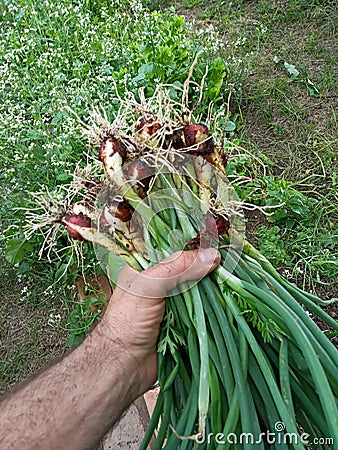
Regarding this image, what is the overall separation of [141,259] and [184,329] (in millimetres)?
211

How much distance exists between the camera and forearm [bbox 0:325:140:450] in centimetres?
118

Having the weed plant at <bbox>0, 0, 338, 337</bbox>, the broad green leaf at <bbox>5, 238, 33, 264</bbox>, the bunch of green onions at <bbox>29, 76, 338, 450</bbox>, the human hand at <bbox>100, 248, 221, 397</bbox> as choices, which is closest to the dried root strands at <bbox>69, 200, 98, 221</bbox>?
the bunch of green onions at <bbox>29, 76, 338, 450</bbox>

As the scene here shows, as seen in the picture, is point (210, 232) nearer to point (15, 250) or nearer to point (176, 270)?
point (176, 270)

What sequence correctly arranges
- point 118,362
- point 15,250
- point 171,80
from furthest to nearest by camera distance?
point 171,80 < point 15,250 < point 118,362

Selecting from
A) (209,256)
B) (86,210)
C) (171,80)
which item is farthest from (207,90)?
(209,256)

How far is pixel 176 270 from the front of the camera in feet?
4.11

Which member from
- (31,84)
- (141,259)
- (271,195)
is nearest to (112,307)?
(141,259)

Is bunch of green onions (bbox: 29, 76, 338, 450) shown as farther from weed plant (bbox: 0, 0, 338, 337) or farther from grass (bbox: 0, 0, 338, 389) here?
grass (bbox: 0, 0, 338, 389)

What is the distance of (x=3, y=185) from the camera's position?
2615 mm

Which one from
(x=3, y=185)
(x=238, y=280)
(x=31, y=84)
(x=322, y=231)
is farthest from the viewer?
(x=31, y=84)

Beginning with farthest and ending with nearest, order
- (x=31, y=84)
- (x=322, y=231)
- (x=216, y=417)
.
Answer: (x=31, y=84) < (x=322, y=231) < (x=216, y=417)

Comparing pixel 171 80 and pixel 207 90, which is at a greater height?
pixel 171 80

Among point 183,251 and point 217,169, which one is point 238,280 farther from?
point 217,169

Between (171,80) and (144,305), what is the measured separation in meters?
1.71
